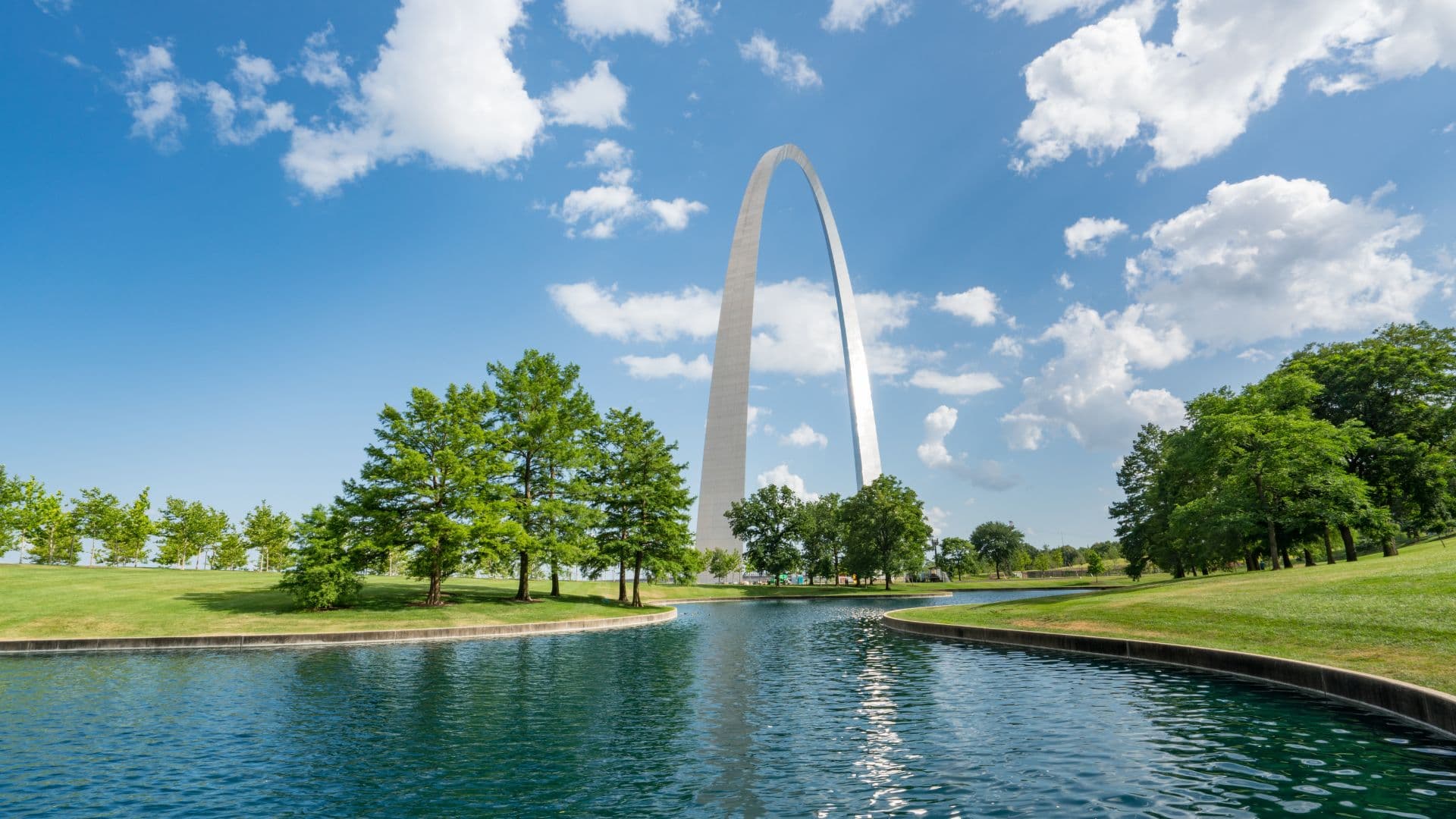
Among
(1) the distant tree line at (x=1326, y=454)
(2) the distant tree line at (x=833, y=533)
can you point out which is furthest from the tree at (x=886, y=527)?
(1) the distant tree line at (x=1326, y=454)

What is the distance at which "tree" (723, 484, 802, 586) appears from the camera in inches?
3696

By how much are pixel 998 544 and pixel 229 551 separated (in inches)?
5368

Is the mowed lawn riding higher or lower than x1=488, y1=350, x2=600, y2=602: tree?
lower

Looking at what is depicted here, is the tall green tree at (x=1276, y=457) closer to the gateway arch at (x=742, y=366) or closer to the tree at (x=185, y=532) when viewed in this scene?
the gateway arch at (x=742, y=366)

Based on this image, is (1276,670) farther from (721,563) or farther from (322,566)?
(721,563)

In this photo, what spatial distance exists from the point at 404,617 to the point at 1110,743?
3161 centimetres

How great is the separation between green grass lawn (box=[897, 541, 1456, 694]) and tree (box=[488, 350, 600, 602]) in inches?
892

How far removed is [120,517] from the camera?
69.6 m

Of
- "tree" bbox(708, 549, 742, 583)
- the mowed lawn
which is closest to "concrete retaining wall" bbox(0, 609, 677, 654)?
the mowed lawn

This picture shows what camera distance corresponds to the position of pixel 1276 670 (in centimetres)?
1675

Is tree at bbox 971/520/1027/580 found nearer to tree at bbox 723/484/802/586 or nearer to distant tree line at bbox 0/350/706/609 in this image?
tree at bbox 723/484/802/586

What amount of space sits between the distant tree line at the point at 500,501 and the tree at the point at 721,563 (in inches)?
1046

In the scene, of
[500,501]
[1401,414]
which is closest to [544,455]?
[500,501]

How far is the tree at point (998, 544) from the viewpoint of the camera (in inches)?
6063
